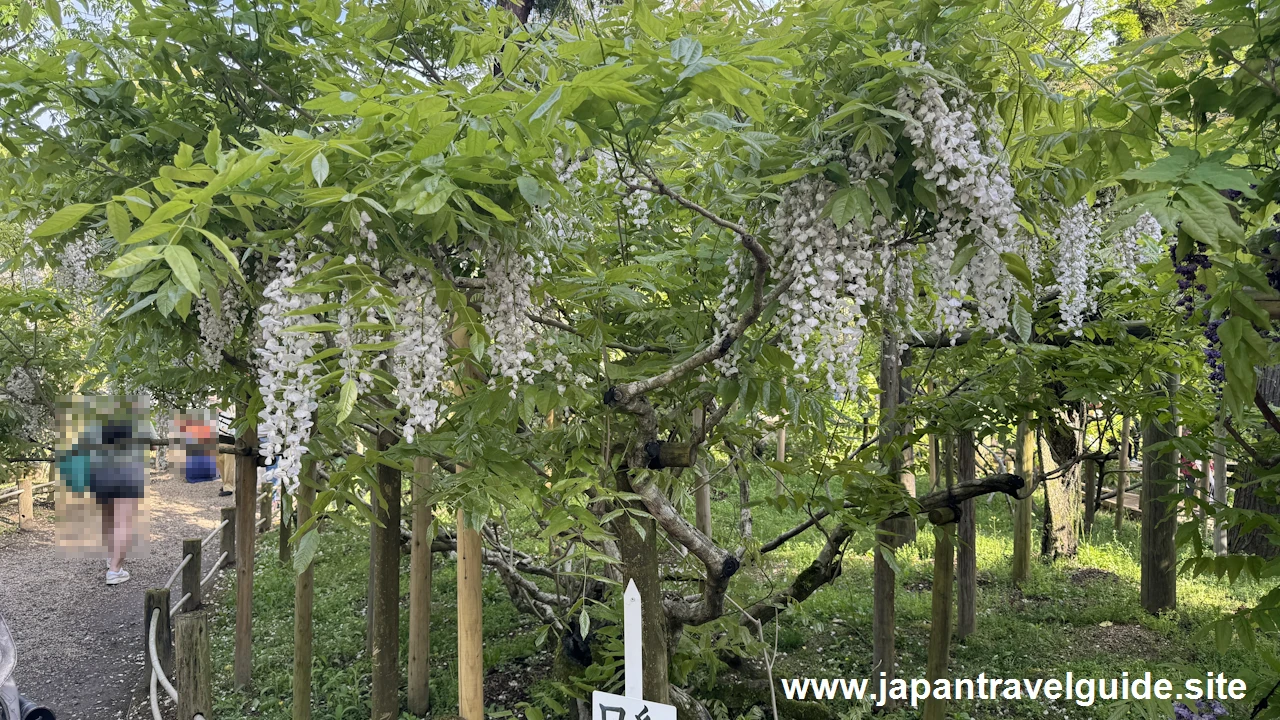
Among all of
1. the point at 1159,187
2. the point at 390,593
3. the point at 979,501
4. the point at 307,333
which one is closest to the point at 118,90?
the point at 307,333

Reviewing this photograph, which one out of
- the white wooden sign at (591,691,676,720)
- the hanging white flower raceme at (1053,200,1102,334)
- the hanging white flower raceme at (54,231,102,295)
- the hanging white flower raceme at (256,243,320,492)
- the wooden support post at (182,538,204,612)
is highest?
the hanging white flower raceme at (54,231,102,295)

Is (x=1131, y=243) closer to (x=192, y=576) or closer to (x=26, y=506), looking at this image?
(x=192, y=576)

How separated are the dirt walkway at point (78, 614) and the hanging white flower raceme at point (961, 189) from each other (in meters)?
3.36

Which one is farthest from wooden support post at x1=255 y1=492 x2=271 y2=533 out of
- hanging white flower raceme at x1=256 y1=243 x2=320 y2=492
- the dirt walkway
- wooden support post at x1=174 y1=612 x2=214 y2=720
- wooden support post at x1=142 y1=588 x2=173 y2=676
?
hanging white flower raceme at x1=256 y1=243 x2=320 y2=492

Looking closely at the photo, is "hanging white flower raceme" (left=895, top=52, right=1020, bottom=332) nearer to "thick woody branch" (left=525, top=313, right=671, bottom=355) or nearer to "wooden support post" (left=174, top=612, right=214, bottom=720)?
"thick woody branch" (left=525, top=313, right=671, bottom=355)

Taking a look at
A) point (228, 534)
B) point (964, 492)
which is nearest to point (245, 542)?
point (228, 534)

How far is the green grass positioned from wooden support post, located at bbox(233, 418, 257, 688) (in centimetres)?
15

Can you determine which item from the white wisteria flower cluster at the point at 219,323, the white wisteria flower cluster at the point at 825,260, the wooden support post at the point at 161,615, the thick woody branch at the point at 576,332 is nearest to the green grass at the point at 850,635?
the wooden support post at the point at 161,615

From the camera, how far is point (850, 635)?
425cm

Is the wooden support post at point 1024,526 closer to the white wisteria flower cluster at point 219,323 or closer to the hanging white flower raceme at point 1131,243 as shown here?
the hanging white flower raceme at point 1131,243

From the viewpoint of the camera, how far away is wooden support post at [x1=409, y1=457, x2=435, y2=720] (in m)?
2.91

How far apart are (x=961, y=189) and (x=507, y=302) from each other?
95 centimetres

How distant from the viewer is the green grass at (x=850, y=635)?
3531 millimetres

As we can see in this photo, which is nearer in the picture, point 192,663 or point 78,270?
point 192,663
